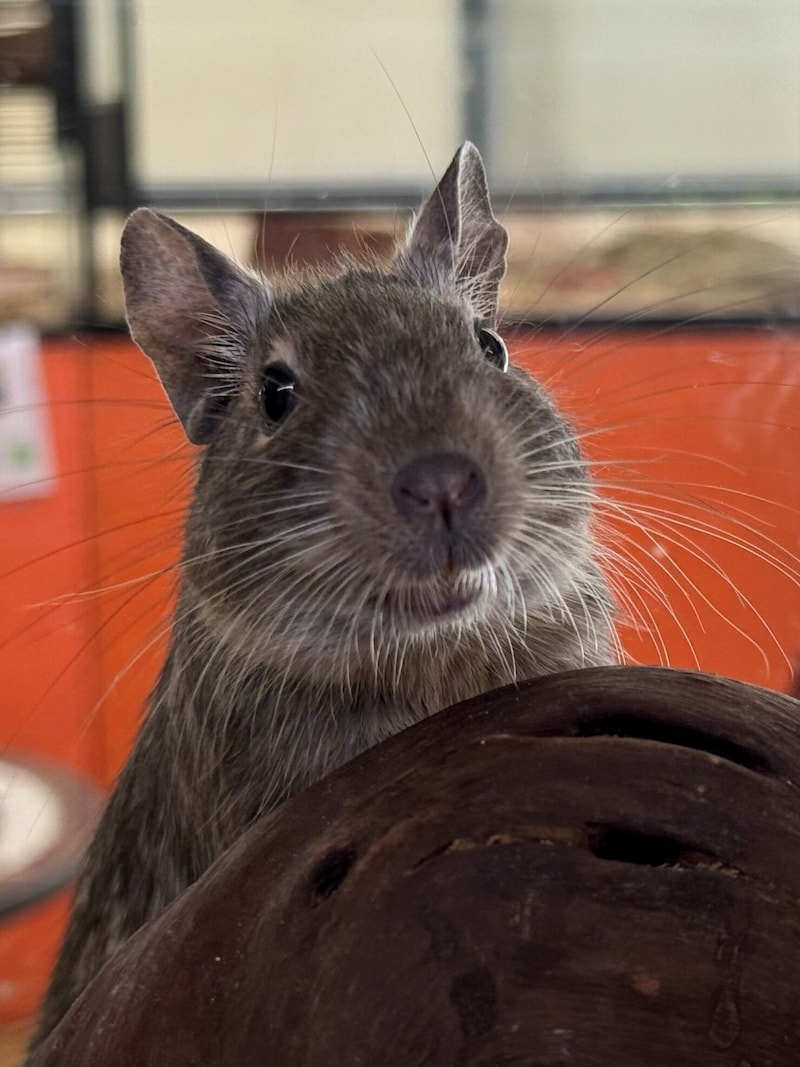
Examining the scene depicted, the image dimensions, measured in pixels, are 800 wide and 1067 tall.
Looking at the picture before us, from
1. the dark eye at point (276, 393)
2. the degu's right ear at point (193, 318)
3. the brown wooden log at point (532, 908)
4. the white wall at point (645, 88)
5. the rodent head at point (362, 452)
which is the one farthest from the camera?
the white wall at point (645, 88)

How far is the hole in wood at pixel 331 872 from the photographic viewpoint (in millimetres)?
1145

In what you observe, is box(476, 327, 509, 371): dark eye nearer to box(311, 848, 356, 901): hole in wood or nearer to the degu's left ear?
the degu's left ear

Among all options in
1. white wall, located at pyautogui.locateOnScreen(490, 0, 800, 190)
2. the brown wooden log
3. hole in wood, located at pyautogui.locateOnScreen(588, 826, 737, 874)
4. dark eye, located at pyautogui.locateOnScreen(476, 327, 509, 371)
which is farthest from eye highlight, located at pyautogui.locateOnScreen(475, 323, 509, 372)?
white wall, located at pyautogui.locateOnScreen(490, 0, 800, 190)

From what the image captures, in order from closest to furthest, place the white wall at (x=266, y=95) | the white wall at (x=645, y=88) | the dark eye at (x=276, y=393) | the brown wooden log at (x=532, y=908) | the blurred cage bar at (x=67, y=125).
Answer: the brown wooden log at (x=532, y=908) → the dark eye at (x=276, y=393) → the white wall at (x=645, y=88) → the white wall at (x=266, y=95) → the blurred cage bar at (x=67, y=125)

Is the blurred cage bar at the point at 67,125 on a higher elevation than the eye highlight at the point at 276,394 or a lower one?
higher

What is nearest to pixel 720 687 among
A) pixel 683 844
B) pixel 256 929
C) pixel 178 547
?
pixel 683 844

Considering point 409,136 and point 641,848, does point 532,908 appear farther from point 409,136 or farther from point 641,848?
point 409,136

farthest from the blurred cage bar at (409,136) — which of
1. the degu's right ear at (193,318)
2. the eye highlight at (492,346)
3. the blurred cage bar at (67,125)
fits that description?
the eye highlight at (492,346)

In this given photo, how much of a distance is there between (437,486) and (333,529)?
127mm

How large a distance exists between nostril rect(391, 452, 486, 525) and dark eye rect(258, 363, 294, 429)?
0.32 m

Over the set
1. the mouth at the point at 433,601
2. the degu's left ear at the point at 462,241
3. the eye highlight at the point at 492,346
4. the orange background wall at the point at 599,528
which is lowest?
the orange background wall at the point at 599,528

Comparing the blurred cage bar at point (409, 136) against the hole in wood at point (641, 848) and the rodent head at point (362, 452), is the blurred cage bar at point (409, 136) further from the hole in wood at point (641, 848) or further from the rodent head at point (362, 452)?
the hole in wood at point (641, 848)

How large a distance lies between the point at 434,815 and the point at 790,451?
5.87 feet

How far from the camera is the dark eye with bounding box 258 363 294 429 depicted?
145 centimetres
